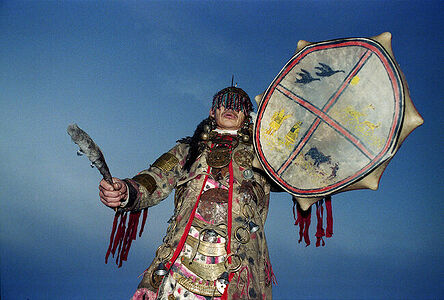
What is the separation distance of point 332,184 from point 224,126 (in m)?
1.22

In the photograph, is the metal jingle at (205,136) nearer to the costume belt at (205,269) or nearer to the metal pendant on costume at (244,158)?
the metal pendant on costume at (244,158)

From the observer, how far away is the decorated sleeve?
9.96 ft

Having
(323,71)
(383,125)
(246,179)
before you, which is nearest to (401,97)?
(383,125)

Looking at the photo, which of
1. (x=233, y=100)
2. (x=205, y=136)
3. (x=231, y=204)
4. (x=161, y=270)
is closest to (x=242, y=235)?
(x=231, y=204)

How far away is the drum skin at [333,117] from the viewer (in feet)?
7.89

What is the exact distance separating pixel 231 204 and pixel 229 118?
856mm

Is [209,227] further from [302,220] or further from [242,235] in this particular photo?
[302,220]

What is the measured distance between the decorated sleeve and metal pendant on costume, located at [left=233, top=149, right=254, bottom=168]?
0.49 meters

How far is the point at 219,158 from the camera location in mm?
3223

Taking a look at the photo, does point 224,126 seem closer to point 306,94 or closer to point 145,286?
point 306,94

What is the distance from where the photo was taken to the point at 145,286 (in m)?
2.73

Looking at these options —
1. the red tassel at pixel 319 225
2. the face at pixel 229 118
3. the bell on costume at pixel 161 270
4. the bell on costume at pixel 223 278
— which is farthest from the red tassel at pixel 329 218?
the bell on costume at pixel 161 270

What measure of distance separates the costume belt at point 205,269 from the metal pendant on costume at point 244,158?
839 mm

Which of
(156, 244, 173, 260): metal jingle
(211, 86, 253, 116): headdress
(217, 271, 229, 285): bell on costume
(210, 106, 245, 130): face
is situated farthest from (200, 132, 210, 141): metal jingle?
(217, 271, 229, 285): bell on costume
